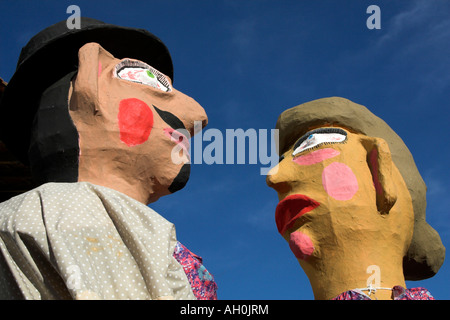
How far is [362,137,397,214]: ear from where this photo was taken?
3990 mm

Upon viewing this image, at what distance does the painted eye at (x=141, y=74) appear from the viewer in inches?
127

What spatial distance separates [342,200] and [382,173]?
1.13ft

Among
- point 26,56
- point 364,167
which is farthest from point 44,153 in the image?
point 364,167

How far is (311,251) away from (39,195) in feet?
6.84

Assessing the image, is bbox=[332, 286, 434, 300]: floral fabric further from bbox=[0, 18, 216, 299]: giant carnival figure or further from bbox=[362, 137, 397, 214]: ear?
bbox=[0, 18, 216, 299]: giant carnival figure

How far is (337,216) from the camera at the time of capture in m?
3.96

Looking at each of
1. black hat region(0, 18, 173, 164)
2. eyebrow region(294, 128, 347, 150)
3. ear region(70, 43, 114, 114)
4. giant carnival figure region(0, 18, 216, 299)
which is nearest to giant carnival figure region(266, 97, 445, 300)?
eyebrow region(294, 128, 347, 150)

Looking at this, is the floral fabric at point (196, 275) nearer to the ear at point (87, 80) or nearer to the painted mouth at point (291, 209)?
the ear at point (87, 80)

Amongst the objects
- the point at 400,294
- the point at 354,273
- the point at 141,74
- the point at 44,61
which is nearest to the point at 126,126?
→ the point at 141,74

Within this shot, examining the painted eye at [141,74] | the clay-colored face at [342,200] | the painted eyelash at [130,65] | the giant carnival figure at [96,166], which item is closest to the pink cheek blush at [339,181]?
the clay-colored face at [342,200]

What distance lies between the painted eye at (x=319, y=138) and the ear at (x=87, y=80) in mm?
1827

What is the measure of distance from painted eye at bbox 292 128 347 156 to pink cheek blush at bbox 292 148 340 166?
0.26 feet

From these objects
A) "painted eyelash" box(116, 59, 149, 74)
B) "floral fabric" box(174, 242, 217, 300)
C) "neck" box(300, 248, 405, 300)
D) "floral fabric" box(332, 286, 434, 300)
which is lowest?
"floral fabric" box(174, 242, 217, 300)
